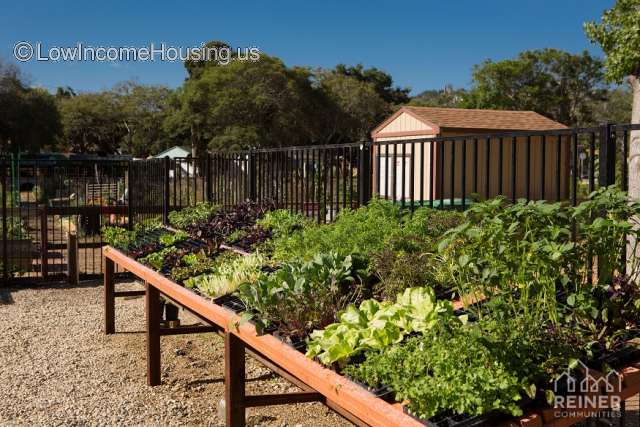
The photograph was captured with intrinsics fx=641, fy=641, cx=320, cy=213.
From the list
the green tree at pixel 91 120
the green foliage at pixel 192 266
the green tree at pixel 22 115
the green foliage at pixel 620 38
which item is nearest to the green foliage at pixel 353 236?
the green foliage at pixel 192 266

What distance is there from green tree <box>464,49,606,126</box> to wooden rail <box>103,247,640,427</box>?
4344 centimetres

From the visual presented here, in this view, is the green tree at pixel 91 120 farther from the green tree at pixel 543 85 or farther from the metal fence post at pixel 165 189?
the metal fence post at pixel 165 189

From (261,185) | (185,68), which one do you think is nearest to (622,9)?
(261,185)

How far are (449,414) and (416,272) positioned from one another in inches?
55.4

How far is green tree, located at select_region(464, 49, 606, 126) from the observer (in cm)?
4644

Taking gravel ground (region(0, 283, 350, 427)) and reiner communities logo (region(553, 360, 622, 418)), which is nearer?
reiner communities logo (region(553, 360, 622, 418))

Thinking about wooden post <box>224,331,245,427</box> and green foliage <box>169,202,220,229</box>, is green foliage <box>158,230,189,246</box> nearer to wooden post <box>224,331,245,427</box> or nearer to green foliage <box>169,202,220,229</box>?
green foliage <box>169,202,220,229</box>

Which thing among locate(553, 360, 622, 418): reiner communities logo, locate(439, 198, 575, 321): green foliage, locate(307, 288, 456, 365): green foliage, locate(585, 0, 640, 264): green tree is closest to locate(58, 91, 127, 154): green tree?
locate(585, 0, 640, 264): green tree

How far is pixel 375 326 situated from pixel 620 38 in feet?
23.0

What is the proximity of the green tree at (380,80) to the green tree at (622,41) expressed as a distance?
5405 cm

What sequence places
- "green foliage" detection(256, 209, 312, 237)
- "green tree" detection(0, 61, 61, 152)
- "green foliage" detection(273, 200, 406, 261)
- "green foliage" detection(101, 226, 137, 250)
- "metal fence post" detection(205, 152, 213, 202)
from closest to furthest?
"green foliage" detection(273, 200, 406, 261)
"green foliage" detection(256, 209, 312, 237)
"green foliage" detection(101, 226, 137, 250)
"metal fence post" detection(205, 152, 213, 202)
"green tree" detection(0, 61, 61, 152)

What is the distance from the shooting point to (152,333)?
18.9ft

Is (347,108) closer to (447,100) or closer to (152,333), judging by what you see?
(447,100)

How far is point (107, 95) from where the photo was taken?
196ft
